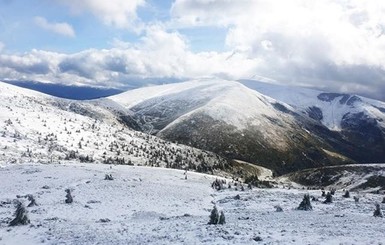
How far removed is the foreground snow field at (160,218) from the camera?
29719 mm

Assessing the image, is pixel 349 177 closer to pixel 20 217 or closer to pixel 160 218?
pixel 160 218

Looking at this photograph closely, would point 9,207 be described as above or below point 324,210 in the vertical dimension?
below

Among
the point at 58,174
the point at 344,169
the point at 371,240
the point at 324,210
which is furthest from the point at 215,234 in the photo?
the point at 344,169

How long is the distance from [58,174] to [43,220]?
4105cm

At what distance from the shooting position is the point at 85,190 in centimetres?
5988

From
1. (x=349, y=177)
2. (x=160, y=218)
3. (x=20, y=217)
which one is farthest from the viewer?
(x=349, y=177)

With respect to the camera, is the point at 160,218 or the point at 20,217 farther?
the point at 160,218

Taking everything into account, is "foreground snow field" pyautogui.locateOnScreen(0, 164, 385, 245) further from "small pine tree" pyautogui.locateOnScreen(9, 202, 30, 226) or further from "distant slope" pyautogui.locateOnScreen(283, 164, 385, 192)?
"distant slope" pyautogui.locateOnScreen(283, 164, 385, 192)

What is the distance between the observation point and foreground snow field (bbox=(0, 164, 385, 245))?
29.7 m

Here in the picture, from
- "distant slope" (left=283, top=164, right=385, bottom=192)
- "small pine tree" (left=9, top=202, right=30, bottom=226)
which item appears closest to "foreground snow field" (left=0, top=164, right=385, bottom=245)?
"small pine tree" (left=9, top=202, right=30, bottom=226)

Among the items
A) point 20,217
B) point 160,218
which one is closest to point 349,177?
point 160,218

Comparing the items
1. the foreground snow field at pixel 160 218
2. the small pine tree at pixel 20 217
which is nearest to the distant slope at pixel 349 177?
the foreground snow field at pixel 160 218

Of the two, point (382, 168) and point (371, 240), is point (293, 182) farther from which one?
point (371, 240)

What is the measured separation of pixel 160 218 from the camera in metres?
41.1
